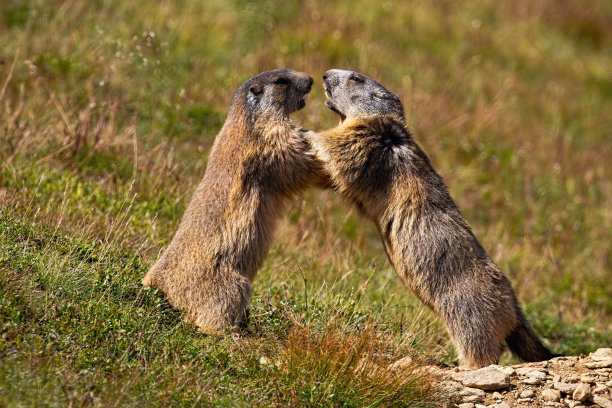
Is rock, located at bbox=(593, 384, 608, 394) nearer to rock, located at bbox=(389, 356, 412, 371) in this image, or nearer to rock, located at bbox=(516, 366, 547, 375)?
rock, located at bbox=(516, 366, 547, 375)

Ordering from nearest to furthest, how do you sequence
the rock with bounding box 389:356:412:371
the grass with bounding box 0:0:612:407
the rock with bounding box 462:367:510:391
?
1. the grass with bounding box 0:0:612:407
2. the rock with bounding box 389:356:412:371
3. the rock with bounding box 462:367:510:391

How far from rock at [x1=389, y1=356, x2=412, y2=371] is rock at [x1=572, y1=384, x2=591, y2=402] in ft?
4.27

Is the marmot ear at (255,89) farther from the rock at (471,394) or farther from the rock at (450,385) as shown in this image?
the rock at (471,394)

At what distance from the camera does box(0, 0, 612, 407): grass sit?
4730mm

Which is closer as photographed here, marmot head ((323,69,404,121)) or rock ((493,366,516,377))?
rock ((493,366,516,377))

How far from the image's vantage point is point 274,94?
612cm

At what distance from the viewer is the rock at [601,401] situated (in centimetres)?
518

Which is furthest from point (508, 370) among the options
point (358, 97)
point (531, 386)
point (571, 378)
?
point (358, 97)

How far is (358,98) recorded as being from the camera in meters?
6.44

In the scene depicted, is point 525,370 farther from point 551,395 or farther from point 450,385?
point 450,385

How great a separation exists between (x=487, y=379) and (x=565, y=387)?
623mm

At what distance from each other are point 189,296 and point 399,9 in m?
11.1

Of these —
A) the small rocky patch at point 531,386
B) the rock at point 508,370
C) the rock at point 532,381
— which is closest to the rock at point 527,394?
the small rocky patch at point 531,386

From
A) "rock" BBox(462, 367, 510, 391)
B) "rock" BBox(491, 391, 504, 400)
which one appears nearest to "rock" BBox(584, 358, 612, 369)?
"rock" BBox(462, 367, 510, 391)
